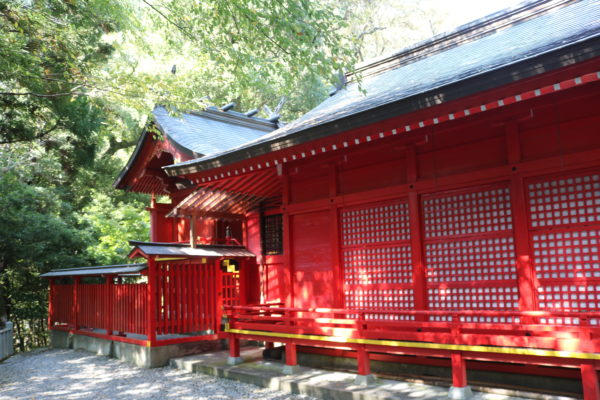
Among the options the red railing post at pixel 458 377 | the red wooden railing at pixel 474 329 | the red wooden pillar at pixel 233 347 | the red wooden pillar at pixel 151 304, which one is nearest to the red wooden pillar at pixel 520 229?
the red wooden railing at pixel 474 329

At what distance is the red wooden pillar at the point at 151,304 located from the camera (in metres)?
8.98

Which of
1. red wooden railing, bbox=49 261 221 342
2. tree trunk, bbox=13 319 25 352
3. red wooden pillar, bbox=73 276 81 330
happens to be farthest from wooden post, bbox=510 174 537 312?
tree trunk, bbox=13 319 25 352

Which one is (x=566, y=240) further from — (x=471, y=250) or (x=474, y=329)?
(x=474, y=329)

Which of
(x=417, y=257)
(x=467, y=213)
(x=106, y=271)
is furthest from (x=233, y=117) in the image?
(x=467, y=213)

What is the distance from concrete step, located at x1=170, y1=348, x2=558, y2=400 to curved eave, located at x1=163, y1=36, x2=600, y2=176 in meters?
3.40

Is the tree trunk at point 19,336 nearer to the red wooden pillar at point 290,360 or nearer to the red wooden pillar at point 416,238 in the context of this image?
the red wooden pillar at point 290,360

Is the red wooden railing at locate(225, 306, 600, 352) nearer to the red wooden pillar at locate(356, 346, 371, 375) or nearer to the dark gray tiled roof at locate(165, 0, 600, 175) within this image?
the red wooden pillar at locate(356, 346, 371, 375)

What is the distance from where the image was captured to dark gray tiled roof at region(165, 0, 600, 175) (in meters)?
5.98

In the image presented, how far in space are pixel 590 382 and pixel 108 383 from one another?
7096mm

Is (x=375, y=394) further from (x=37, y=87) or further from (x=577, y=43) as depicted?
(x=37, y=87)

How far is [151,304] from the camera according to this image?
29.7 ft

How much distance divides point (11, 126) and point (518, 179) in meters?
9.75

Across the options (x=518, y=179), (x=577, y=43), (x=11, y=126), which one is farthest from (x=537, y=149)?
(x=11, y=126)

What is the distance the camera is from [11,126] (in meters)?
9.68
